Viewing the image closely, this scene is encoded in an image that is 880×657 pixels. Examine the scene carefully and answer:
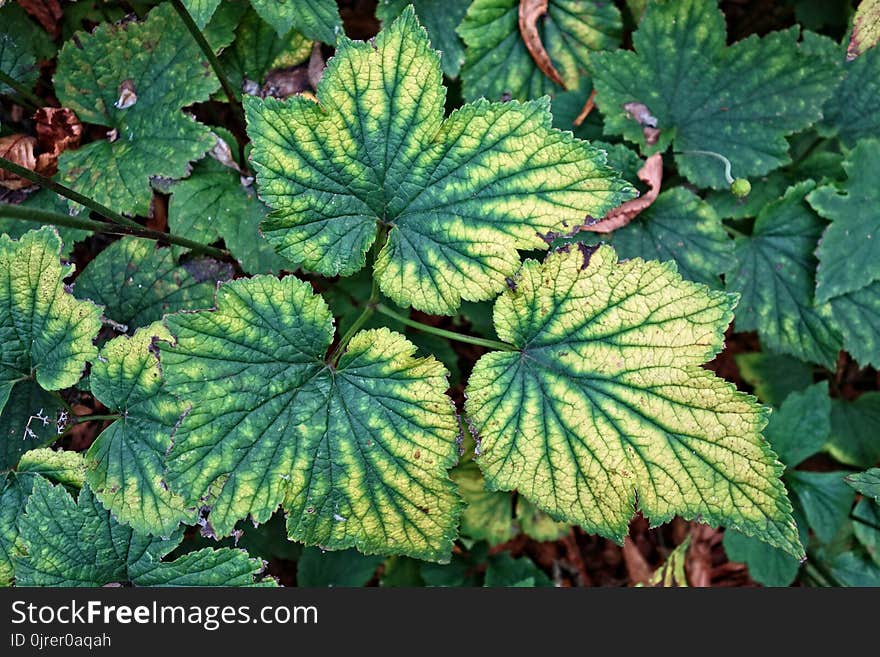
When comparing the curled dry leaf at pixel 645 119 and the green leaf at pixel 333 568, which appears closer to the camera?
the curled dry leaf at pixel 645 119

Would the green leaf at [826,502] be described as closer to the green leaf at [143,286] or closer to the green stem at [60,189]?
the green leaf at [143,286]

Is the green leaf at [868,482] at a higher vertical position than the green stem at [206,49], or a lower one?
lower

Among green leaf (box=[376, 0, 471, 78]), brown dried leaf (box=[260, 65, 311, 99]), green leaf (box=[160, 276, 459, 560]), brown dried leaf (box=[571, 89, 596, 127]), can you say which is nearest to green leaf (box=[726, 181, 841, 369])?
brown dried leaf (box=[571, 89, 596, 127])

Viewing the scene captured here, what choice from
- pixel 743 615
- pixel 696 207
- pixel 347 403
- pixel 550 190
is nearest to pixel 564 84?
pixel 696 207

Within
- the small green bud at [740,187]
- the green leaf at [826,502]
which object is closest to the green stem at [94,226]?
the small green bud at [740,187]

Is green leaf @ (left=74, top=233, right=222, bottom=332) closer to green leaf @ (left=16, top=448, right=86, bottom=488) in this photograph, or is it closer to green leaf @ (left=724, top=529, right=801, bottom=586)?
green leaf @ (left=16, top=448, right=86, bottom=488)

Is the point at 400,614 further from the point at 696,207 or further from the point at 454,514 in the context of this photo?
the point at 696,207
